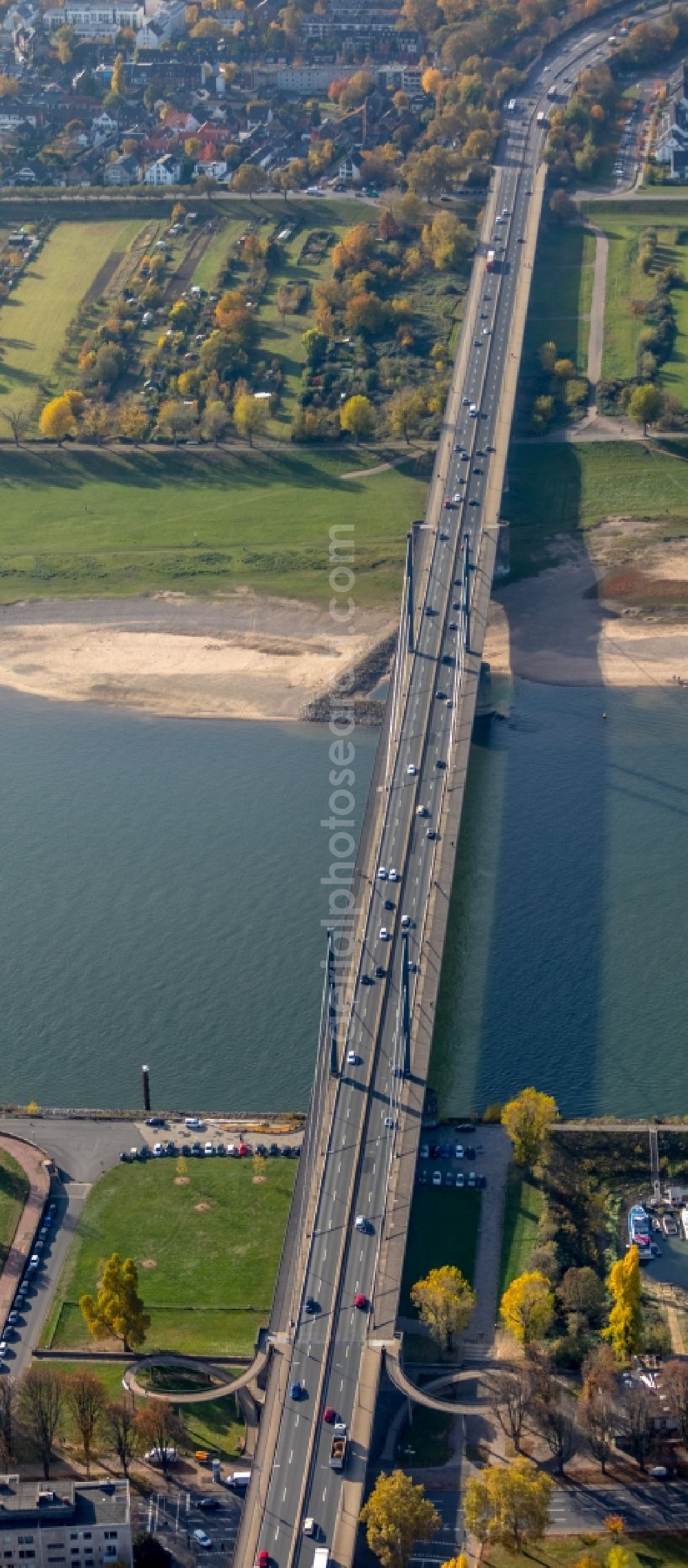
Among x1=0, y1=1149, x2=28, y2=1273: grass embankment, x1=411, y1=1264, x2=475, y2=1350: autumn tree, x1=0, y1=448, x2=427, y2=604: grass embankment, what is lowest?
x1=411, y1=1264, x2=475, y2=1350: autumn tree

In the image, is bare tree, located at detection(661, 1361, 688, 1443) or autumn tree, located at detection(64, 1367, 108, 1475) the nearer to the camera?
bare tree, located at detection(661, 1361, 688, 1443)

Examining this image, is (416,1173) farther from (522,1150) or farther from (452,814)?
(452,814)

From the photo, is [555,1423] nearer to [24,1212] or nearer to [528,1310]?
[528,1310]

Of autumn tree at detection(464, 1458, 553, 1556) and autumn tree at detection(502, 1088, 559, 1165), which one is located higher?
autumn tree at detection(502, 1088, 559, 1165)

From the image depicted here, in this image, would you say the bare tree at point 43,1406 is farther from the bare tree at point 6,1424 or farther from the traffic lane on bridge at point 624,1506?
the traffic lane on bridge at point 624,1506

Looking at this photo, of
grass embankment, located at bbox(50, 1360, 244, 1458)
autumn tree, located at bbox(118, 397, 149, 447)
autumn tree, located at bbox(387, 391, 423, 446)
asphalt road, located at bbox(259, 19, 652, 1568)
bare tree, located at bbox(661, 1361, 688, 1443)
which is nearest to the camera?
asphalt road, located at bbox(259, 19, 652, 1568)

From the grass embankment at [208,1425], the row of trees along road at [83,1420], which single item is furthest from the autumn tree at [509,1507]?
the row of trees along road at [83,1420]

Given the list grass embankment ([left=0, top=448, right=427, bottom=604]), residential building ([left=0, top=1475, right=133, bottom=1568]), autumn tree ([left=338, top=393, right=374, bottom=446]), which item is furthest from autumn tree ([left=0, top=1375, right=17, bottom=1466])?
autumn tree ([left=338, top=393, right=374, bottom=446])

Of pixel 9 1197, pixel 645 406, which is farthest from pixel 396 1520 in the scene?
pixel 645 406

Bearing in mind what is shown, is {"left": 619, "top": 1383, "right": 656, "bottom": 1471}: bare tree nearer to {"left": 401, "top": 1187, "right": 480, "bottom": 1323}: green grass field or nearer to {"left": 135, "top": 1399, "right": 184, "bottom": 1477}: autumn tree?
{"left": 401, "top": 1187, "right": 480, "bottom": 1323}: green grass field
